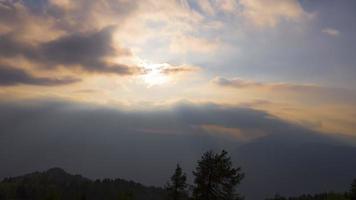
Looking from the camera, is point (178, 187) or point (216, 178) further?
point (178, 187)

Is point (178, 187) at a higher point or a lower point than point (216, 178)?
lower

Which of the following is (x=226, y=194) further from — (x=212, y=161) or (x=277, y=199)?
(x=277, y=199)

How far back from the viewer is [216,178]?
122 ft

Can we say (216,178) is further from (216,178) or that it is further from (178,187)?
(178,187)

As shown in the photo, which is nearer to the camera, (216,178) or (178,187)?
(216,178)

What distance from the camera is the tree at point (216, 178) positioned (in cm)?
3684

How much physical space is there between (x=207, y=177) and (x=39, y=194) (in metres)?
179

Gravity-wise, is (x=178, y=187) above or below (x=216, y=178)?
below

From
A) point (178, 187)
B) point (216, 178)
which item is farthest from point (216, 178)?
A: point (178, 187)

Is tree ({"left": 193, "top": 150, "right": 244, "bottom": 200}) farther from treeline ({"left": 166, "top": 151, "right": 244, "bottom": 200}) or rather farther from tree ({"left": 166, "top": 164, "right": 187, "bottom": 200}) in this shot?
tree ({"left": 166, "top": 164, "right": 187, "bottom": 200})

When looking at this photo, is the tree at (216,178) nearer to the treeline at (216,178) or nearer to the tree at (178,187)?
the treeline at (216,178)

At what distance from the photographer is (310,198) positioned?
18400 centimetres

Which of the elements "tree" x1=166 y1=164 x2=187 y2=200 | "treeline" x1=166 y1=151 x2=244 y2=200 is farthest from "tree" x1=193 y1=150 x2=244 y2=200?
"tree" x1=166 y1=164 x2=187 y2=200

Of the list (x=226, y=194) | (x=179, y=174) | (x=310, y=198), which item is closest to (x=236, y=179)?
(x=226, y=194)
